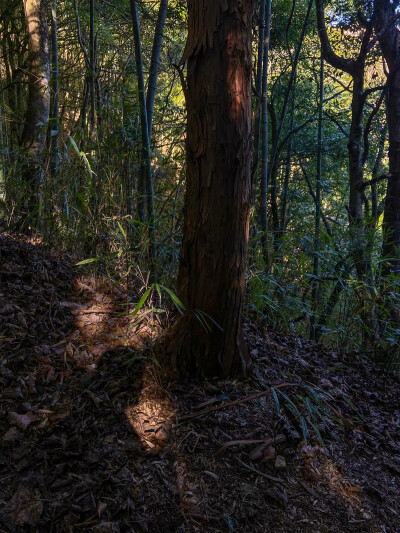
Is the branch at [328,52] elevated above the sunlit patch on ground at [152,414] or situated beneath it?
elevated above

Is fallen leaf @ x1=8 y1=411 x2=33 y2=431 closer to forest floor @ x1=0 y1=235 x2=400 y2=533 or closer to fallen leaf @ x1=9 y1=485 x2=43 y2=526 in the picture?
forest floor @ x1=0 y1=235 x2=400 y2=533

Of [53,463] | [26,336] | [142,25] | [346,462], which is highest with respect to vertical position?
[142,25]

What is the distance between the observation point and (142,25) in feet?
17.2

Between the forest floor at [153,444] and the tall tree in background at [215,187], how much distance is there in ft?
0.65

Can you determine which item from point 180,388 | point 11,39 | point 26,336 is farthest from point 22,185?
point 11,39

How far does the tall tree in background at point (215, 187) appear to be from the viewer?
154 cm

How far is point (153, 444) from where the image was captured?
1.43m

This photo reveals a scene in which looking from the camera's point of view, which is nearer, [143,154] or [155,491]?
[155,491]

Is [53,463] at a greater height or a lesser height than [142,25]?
lesser

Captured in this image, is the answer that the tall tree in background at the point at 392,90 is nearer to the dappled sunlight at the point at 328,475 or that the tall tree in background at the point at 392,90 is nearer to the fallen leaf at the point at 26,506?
the dappled sunlight at the point at 328,475

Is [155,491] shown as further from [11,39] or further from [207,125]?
[11,39]

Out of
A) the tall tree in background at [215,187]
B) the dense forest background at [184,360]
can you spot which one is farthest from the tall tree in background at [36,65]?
the tall tree in background at [215,187]

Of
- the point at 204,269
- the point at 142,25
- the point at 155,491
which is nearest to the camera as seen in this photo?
the point at 155,491

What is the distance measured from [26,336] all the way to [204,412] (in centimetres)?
92
